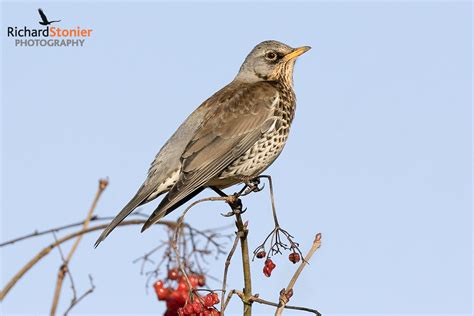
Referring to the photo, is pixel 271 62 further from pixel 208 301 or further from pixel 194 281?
pixel 208 301

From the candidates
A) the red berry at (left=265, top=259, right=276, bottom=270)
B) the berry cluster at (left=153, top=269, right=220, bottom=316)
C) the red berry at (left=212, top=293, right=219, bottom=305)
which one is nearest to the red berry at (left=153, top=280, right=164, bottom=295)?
the berry cluster at (left=153, top=269, right=220, bottom=316)

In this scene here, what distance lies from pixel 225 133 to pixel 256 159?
0.34 metres

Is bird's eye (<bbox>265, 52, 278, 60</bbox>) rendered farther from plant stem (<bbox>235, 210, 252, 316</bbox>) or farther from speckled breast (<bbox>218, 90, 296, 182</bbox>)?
plant stem (<bbox>235, 210, 252, 316</bbox>)

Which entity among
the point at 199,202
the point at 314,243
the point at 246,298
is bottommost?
the point at 246,298

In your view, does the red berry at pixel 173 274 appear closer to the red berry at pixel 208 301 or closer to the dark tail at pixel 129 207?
the dark tail at pixel 129 207

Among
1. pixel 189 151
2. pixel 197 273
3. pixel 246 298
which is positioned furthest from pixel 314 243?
pixel 189 151

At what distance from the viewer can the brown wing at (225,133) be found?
16.5 ft

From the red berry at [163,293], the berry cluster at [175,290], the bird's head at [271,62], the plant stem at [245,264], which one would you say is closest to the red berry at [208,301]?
the plant stem at [245,264]

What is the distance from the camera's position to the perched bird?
5.09m

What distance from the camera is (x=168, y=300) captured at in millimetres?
4508

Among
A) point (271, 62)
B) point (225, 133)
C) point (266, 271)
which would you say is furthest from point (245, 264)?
point (271, 62)

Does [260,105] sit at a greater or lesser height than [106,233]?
greater

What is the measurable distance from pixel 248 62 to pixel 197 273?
2.51 metres

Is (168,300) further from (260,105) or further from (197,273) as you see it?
(260,105)
